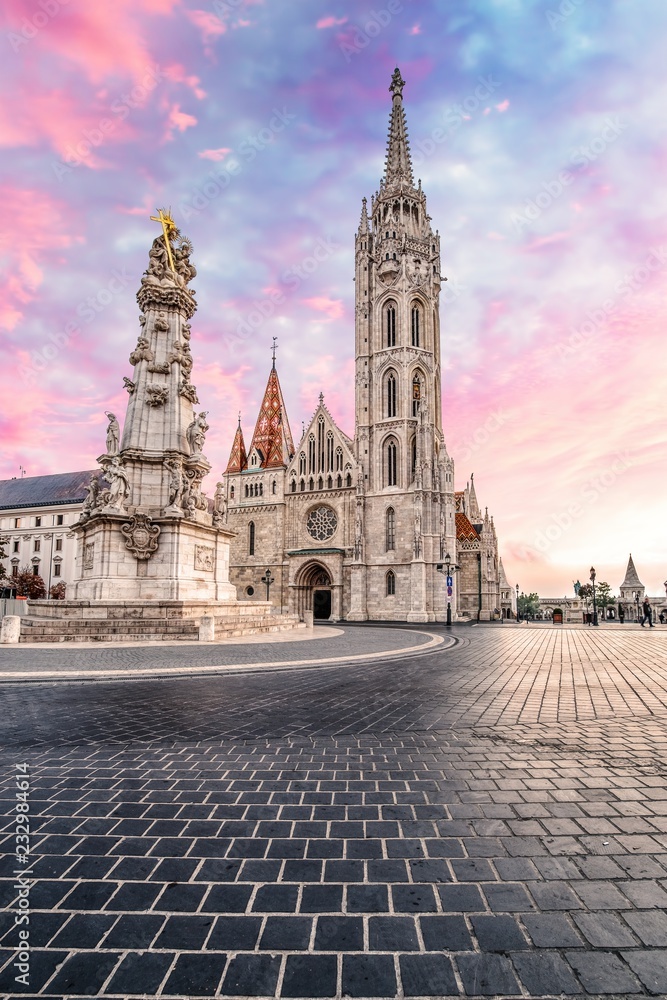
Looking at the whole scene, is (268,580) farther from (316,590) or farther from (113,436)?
(113,436)

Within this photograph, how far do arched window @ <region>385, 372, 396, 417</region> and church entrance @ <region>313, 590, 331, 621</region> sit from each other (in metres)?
17.6

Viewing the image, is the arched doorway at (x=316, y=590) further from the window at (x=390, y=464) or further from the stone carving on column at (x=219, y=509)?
the stone carving on column at (x=219, y=509)

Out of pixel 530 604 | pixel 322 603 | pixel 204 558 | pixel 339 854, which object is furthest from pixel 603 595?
pixel 339 854

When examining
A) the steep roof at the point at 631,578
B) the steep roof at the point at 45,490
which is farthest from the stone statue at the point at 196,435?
the steep roof at the point at 631,578

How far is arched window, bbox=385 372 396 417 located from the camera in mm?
48656

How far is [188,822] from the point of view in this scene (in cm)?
344

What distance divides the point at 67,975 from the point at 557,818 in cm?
288

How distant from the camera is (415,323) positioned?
165ft

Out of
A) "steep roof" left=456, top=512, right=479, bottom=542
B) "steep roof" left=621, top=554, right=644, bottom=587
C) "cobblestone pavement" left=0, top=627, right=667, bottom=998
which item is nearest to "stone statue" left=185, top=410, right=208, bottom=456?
"cobblestone pavement" left=0, top=627, right=667, bottom=998

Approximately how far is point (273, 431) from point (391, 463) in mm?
14720

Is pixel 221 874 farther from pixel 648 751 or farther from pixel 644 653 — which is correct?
pixel 644 653

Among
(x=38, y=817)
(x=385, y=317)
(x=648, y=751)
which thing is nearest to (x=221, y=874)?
(x=38, y=817)

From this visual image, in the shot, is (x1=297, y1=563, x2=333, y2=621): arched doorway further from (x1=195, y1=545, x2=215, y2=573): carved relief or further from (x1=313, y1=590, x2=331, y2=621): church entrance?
(x1=195, y1=545, x2=215, y2=573): carved relief

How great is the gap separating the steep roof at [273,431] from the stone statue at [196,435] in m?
32.5
